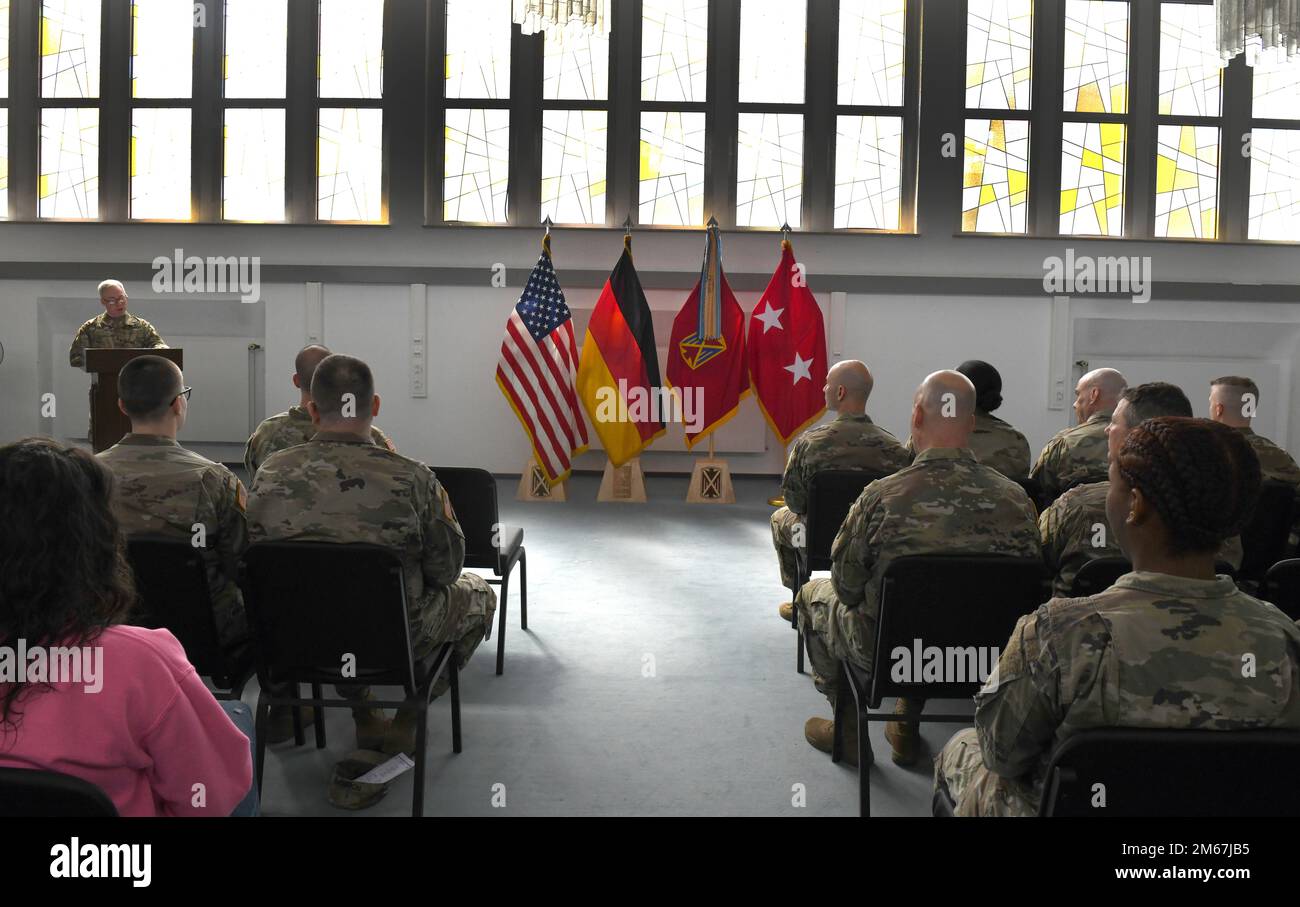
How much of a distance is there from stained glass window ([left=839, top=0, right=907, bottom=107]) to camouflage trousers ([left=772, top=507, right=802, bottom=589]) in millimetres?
5441

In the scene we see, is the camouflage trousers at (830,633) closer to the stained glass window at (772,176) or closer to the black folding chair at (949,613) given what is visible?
the black folding chair at (949,613)

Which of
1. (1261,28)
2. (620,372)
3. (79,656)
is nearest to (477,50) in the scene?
(620,372)

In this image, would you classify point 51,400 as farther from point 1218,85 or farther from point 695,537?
point 1218,85

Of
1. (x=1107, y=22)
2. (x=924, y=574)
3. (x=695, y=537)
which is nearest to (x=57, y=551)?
(x=924, y=574)

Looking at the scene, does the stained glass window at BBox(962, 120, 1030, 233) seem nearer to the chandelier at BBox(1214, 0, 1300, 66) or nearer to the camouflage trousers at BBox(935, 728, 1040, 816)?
the chandelier at BBox(1214, 0, 1300, 66)

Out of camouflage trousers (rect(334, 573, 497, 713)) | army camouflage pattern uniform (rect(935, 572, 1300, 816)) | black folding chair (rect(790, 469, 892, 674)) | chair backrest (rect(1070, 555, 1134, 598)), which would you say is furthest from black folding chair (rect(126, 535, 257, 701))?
chair backrest (rect(1070, 555, 1134, 598))

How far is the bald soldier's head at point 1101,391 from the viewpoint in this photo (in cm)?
405

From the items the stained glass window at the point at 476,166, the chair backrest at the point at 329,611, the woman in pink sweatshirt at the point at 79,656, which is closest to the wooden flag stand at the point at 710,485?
the stained glass window at the point at 476,166

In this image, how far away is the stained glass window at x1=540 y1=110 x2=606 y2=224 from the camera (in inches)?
335

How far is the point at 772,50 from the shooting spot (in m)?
8.45

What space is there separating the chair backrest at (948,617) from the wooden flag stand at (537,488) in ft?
17.3

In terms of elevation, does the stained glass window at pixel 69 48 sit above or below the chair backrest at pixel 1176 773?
above

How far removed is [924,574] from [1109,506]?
0.76m
